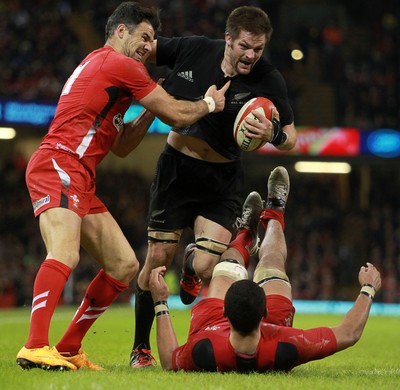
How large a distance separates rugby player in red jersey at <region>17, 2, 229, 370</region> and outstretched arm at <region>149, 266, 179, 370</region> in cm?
43

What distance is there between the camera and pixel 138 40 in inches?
255

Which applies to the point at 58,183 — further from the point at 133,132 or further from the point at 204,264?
the point at 204,264

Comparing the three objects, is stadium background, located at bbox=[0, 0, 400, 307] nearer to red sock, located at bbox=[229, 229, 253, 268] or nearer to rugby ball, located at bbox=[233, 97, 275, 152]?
red sock, located at bbox=[229, 229, 253, 268]

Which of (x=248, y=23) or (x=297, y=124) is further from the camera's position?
(x=297, y=124)

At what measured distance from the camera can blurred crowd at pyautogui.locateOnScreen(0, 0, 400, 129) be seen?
21312 millimetres

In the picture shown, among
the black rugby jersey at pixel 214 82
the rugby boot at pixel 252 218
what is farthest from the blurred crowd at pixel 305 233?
the black rugby jersey at pixel 214 82

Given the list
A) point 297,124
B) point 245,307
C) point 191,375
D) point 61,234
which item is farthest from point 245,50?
point 297,124

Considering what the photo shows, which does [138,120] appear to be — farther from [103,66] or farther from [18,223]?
[18,223]

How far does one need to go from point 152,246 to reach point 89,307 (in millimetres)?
1022

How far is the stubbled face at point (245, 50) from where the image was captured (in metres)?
6.74

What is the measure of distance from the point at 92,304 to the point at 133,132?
136 cm

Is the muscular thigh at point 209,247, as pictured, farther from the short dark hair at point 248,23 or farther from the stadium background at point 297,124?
the stadium background at point 297,124

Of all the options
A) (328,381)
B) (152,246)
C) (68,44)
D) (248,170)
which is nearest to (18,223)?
(68,44)

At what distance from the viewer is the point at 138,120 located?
6.92 m
